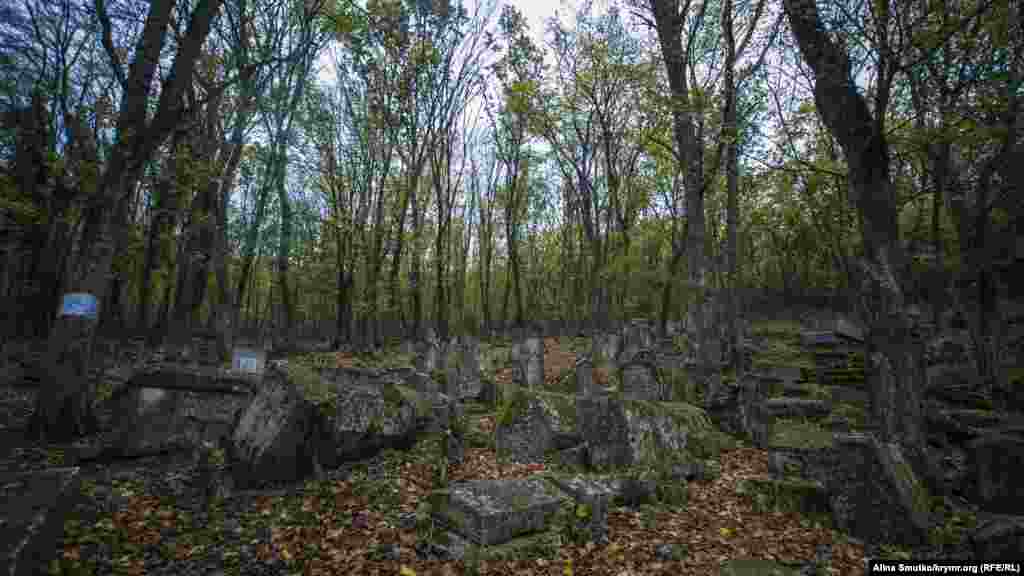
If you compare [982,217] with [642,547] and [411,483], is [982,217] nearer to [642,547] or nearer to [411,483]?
[642,547]

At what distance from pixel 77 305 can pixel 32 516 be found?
4394mm

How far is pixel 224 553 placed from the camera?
3727 mm

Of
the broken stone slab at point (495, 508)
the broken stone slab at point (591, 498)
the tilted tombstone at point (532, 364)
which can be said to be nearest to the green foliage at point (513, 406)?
the broken stone slab at point (591, 498)

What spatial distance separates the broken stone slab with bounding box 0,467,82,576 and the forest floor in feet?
1.55

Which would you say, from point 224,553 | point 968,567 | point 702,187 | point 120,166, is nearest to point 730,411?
point 968,567

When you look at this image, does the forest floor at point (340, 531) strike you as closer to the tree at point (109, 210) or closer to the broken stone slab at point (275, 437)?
the broken stone slab at point (275, 437)

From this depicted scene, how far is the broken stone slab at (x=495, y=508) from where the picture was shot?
12.2ft

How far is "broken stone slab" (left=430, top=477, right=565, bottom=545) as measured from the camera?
371 cm

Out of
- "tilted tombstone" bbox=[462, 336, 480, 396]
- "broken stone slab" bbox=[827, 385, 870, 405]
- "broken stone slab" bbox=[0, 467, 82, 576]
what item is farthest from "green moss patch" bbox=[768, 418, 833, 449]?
"broken stone slab" bbox=[0, 467, 82, 576]

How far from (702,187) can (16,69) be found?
64.8 ft

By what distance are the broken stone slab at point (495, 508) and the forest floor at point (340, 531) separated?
0.82 feet

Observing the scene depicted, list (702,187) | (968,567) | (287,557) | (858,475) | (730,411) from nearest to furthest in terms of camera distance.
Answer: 1. (968,567)
2. (287,557)
3. (858,475)
4. (730,411)
5. (702,187)

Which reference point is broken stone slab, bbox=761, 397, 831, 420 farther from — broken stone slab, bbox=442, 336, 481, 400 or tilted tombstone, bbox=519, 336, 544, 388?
broken stone slab, bbox=442, 336, 481, 400

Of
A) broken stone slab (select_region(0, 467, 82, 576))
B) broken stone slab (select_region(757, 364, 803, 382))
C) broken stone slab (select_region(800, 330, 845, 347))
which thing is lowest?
broken stone slab (select_region(0, 467, 82, 576))
